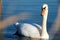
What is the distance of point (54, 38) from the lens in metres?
10.6

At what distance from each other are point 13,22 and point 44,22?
76 cm

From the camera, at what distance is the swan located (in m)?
10.5

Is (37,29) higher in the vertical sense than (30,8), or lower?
lower

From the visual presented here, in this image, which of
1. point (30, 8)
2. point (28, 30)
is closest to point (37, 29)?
point (28, 30)


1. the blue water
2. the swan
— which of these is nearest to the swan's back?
the swan

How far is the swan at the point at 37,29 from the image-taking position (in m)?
10.5

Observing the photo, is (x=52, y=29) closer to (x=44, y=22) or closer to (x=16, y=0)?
(x=44, y=22)

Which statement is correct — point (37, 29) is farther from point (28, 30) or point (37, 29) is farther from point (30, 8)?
point (30, 8)

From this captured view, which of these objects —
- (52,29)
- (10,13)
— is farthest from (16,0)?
(52,29)

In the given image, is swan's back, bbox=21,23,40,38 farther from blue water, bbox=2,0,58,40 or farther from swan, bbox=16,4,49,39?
blue water, bbox=2,0,58,40

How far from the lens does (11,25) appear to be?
10.6 meters

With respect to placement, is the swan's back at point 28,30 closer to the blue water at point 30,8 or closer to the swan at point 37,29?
the swan at point 37,29

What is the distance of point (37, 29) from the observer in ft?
34.6

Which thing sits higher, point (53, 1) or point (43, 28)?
point (53, 1)
